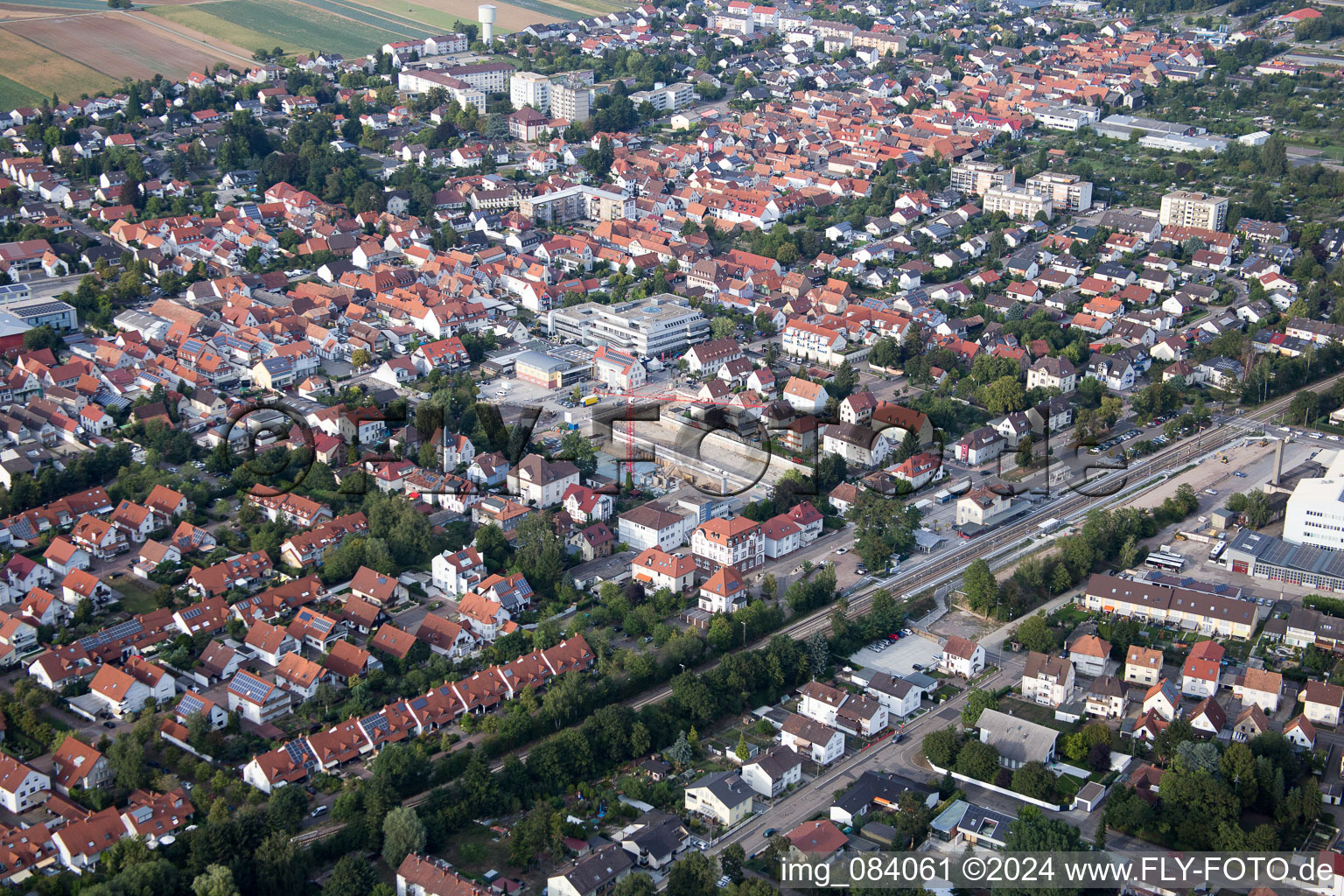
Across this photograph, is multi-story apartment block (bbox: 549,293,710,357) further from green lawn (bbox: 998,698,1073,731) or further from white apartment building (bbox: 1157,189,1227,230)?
white apartment building (bbox: 1157,189,1227,230)

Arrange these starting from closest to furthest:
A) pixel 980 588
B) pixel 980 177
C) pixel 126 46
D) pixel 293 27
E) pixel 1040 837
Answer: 1. pixel 1040 837
2. pixel 980 588
3. pixel 980 177
4. pixel 126 46
5. pixel 293 27

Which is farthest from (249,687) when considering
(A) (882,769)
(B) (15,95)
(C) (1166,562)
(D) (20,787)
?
(B) (15,95)

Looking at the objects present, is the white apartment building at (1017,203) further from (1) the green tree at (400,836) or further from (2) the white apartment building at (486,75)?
(1) the green tree at (400,836)

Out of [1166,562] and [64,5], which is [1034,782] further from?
[64,5]

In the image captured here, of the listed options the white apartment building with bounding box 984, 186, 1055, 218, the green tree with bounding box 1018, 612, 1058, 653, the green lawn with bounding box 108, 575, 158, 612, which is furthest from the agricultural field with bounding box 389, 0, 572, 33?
the green tree with bounding box 1018, 612, 1058, 653

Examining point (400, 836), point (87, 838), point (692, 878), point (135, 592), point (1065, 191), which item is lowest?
point (135, 592)

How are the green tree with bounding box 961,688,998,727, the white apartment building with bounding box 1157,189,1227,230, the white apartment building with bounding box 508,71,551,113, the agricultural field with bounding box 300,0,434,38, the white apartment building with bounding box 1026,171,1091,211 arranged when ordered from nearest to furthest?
the green tree with bounding box 961,688,998,727 → the white apartment building with bounding box 1157,189,1227,230 → the white apartment building with bounding box 1026,171,1091,211 → the white apartment building with bounding box 508,71,551,113 → the agricultural field with bounding box 300,0,434,38
